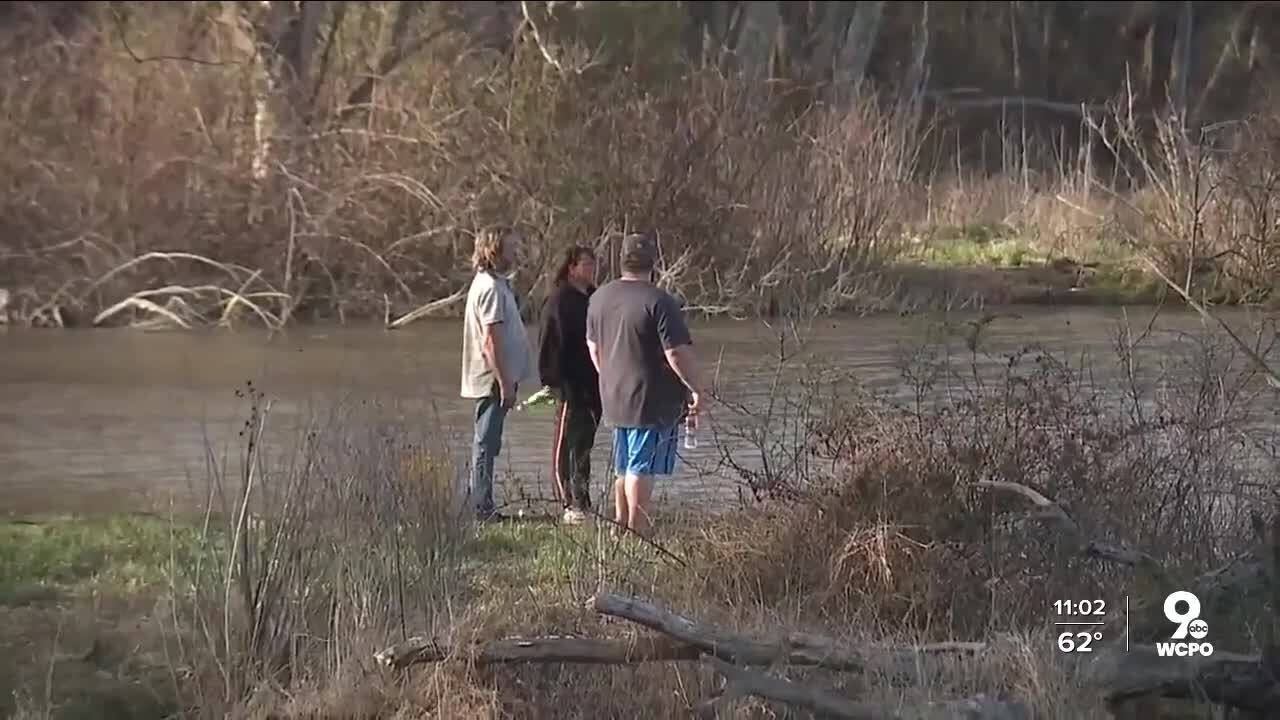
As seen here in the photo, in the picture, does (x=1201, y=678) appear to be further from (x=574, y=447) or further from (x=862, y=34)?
(x=862, y=34)

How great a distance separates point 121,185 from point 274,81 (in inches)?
108

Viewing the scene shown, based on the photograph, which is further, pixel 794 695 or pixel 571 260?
pixel 571 260

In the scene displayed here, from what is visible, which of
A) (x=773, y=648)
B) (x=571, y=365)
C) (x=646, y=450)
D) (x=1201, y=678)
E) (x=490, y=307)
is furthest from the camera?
(x=571, y=365)

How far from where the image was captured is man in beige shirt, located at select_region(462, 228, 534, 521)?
11.6 m

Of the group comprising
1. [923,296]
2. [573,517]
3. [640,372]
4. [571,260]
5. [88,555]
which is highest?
[571,260]

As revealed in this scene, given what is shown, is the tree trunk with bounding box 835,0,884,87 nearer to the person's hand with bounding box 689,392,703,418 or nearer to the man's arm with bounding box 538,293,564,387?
the man's arm with bounding box 538,293,564,387

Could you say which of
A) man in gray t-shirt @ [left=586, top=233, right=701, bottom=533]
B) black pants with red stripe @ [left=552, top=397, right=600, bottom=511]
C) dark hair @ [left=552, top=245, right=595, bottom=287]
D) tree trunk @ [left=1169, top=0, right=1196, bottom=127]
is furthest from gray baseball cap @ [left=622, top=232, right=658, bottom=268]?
tree trunk @ [left=1169, top=0, right=1196, bottom=127]

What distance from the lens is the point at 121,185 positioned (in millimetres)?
25172

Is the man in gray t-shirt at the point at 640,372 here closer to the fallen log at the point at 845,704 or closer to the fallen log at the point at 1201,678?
the fallen log at the point at 845,704

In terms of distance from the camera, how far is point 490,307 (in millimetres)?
11664

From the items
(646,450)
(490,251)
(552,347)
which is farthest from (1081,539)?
(490,251)

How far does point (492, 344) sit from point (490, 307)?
22 centimetres

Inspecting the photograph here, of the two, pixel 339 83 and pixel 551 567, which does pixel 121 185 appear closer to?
pixel 339 83

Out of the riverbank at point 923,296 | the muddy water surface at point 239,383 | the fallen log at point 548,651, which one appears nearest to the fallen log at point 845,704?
the fallen log at point 548,651
